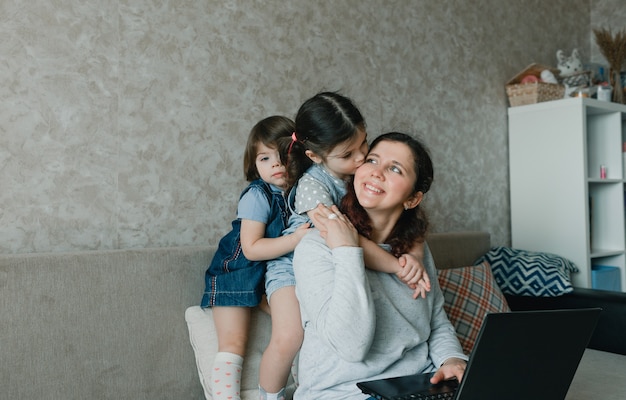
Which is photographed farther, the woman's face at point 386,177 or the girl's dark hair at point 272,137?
the girl's dark hair at point 272,137

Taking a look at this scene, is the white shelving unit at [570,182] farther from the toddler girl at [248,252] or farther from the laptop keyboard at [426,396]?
the laptop keyboard at [426,396]

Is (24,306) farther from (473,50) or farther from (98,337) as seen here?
(473,50)

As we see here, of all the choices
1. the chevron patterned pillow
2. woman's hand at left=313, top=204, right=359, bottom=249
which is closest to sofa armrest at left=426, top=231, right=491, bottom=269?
the chevron patterned pillow

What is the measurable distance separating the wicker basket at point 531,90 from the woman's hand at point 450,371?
2.08 meters

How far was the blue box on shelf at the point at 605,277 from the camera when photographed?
3.17m

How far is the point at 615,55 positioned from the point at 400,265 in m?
2.68

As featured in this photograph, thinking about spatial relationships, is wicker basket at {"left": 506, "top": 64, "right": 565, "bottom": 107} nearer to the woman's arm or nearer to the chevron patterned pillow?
the chevron patterned pillow

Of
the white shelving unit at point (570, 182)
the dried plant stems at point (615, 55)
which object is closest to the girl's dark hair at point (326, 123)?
the white shelving unit at point (570, 182)

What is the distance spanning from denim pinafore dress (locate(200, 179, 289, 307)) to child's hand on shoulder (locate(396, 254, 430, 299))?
0.45 meters

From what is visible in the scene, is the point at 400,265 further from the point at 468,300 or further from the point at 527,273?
the point at 527,273

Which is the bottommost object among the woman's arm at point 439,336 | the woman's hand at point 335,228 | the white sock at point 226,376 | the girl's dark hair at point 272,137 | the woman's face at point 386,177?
the white sock at point 226,376

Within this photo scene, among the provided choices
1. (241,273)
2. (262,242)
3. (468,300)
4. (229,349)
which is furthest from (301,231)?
(468,300)

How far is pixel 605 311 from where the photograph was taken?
2496 millimetres

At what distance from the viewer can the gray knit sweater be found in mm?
1289
